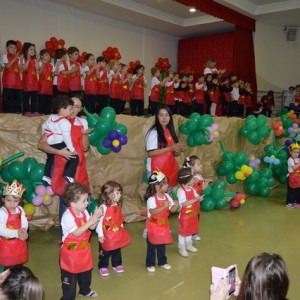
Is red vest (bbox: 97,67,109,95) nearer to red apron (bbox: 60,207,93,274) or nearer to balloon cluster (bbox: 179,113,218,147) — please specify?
balloon cluster (bbox: 179,113,218,147)

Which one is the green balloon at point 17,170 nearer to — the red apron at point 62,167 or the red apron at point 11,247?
the red apron at point 62,167

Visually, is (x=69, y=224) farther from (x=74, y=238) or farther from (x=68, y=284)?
(x=68, y=284)

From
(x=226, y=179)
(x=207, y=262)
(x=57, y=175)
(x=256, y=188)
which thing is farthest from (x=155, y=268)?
(x=256, y=188)

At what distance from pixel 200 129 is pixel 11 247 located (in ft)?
9.76

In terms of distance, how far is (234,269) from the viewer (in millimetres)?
1576

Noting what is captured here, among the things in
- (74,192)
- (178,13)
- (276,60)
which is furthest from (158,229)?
(276,60)

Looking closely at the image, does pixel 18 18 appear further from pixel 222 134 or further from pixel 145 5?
pixel 222 134

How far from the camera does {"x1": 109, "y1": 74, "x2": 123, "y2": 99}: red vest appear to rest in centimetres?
729

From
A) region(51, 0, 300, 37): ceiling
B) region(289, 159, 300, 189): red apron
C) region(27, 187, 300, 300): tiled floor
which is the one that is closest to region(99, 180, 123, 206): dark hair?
region(27, 187, 300, 300): tiled floor

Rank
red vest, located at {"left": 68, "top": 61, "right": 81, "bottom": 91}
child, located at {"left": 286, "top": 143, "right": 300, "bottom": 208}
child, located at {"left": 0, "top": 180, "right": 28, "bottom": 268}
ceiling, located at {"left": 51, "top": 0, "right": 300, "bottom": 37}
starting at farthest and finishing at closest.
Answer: ceiling, located at {"left": 51, "top": 0, "right": 300, "bottom": 37}
red vest, located at {"left": 68, "top": 61, "right": 81, "bottom": 91}
child, located at {"left": 286, "top": 143, "right": 300, "bottom": 208}
child, located at {"left": 0, "top": 180, "right": 28, "bottom": 268}

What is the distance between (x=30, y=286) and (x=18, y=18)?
8.14 meters

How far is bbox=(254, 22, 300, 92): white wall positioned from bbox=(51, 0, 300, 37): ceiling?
0.40 meters

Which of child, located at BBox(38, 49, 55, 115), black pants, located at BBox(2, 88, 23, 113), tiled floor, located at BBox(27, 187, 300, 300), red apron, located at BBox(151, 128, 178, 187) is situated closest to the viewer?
tiled floor, located at BBox(27, 187, 300, 300)

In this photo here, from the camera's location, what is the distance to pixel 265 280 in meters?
1.34
